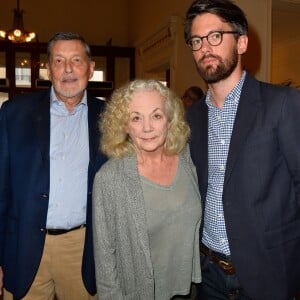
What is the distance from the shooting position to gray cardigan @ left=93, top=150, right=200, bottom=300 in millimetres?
1669

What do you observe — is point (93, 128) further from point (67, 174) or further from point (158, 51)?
point (158, 51)

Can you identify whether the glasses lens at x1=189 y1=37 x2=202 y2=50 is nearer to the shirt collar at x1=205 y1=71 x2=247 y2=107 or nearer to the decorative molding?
the shirt collar at x1=205 y1=71 x2=247 y2=107

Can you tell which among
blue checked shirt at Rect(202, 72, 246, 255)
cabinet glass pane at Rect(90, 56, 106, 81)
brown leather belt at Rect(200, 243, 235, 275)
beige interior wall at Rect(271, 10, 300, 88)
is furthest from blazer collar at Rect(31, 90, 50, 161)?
cabinet glass pane at Rect(90, 56, 106, 81)

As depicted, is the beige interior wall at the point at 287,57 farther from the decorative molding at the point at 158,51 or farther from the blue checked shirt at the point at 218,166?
the blue checked shirt at the point at 218,166

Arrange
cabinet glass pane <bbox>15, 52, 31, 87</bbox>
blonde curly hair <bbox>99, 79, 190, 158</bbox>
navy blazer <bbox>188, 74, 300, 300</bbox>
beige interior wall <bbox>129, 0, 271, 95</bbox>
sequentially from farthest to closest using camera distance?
cabinet glass pane <bbox>15, 52, 31, 87</bbox> < beige interior wall <bbox>129, 0, 271, 95</bbox> < blonde curly hair <bbox>99, 79, 190, 158</bbox> < navy blazer <bbox>188, 74, 300, 300</bbox>

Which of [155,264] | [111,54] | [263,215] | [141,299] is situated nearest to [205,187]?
[263,215]

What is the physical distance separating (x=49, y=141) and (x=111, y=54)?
7.66 metres

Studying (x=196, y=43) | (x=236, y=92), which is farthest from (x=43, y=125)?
(x=236, y=92)

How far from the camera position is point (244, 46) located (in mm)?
1783

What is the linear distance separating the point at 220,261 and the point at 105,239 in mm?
543

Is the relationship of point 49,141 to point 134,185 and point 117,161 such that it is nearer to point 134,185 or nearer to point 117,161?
point 117,161

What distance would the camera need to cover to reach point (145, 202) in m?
1.72

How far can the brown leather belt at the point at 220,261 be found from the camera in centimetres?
171

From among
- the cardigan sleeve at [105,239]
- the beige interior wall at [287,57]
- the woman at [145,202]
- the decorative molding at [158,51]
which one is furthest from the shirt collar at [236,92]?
the beige interior wall at [287,57]
